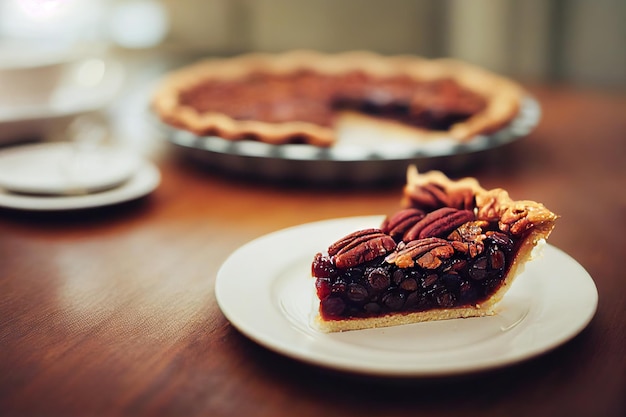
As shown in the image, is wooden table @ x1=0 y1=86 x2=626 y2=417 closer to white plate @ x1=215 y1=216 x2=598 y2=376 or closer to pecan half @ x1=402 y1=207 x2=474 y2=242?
white plate @ x1=215 y1=216 x2=598 y2=376

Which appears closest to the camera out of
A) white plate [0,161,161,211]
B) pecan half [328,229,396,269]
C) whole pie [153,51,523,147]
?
pecan half [328,229,396,269]

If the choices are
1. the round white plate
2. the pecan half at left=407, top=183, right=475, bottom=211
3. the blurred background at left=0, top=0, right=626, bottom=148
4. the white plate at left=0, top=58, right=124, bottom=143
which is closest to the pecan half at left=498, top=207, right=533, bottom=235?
the pecan half at left=407, top=183, right=475, bottom=211

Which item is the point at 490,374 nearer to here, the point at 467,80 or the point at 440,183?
the point at 440,183

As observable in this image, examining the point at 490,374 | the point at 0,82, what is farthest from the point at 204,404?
the point at 0,82

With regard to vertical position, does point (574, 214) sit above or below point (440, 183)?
below

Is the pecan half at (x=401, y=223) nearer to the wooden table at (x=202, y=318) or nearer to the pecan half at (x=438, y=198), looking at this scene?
the pecan half at (x=438, y=198)

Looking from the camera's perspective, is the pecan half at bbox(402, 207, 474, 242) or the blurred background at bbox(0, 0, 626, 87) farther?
the blurred background at bbox(0, 0, 626, 87)

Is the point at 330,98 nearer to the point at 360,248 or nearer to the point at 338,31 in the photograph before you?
the point at 360,248
